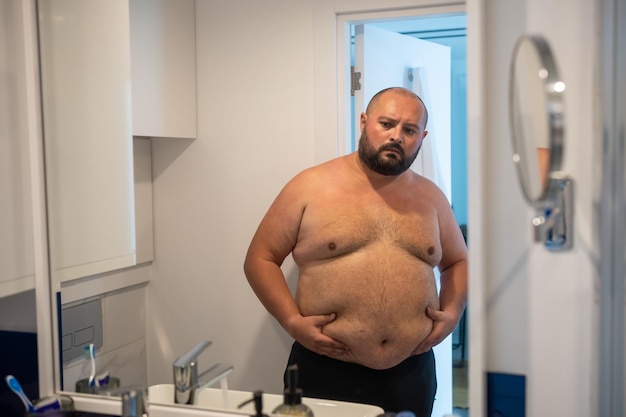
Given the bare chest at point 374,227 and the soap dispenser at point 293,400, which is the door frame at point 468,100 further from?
the soap dispenser at point 293,400

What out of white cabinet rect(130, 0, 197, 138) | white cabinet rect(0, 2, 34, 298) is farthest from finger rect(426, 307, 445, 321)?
white cabinet rect(0, 2, 34, 298)

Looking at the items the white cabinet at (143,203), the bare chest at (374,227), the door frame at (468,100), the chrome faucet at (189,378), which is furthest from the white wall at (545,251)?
the white cabinet at (143,203)

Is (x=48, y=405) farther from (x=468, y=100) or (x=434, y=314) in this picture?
(x=468, y=100)

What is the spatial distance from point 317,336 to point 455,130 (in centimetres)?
47

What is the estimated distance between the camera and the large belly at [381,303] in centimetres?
122

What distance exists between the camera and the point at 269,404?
4.28 feet

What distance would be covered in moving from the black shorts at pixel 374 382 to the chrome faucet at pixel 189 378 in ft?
0.62

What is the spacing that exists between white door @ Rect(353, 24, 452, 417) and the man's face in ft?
0.06

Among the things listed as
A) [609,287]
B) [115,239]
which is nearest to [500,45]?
[609,287]

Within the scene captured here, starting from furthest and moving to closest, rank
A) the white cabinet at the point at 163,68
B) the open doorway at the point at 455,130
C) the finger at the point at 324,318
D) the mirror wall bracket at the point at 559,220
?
the white cabinet at the point at 163,68, the finger at the point at 324,318, the open doorway at the point at 455,130, the mirror wall bracket at the point at 559,220

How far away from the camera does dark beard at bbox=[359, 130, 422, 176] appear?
122 centimetres

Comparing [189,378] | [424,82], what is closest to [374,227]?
[424,82]

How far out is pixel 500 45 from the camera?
3.61 feet

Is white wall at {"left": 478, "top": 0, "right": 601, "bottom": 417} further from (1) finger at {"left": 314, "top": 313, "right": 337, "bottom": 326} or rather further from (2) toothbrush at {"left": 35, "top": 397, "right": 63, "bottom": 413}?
(2) toothbrush at {"left": 35, "top": 397, "right": 63, "bottom": 413}
